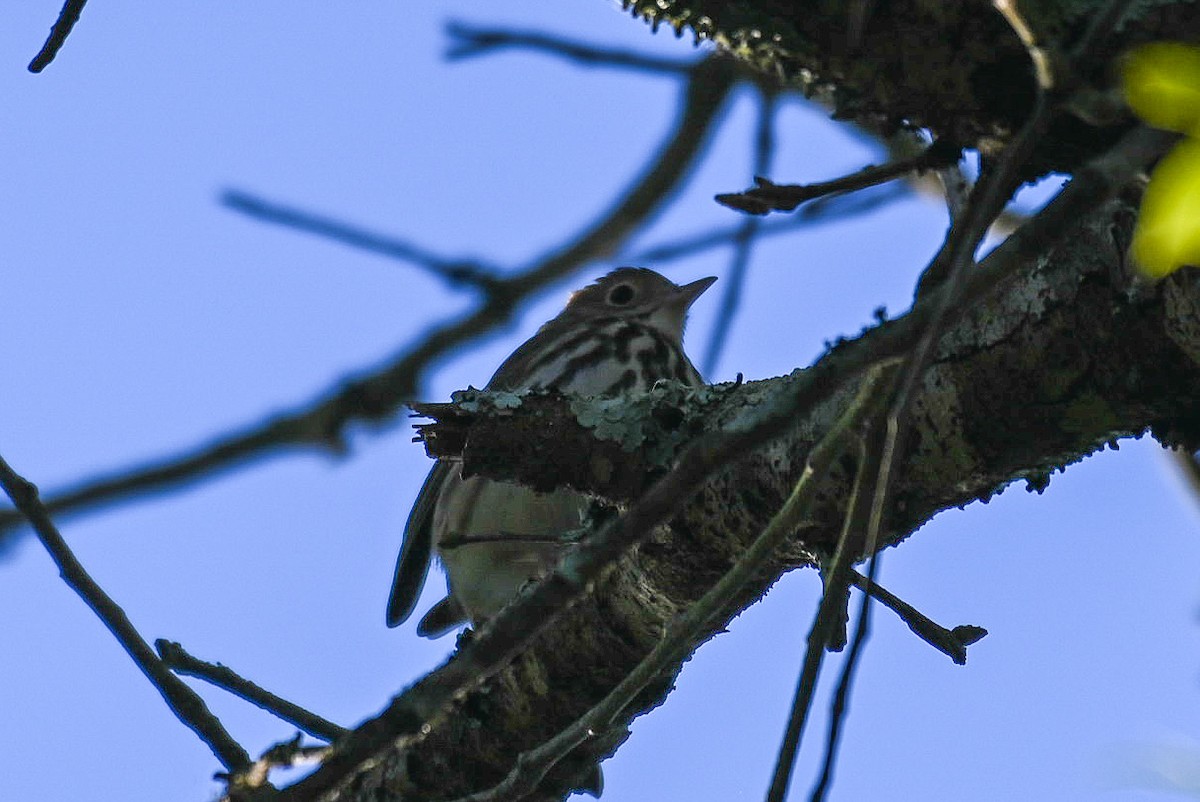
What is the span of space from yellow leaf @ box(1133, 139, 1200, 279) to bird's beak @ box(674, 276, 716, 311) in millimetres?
6975

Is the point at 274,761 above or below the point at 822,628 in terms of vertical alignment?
above

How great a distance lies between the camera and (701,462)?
2227 millimetres

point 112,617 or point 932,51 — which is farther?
point 112,617

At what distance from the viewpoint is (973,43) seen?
113 inches

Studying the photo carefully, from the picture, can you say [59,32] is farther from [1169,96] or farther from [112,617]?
[1169,96]

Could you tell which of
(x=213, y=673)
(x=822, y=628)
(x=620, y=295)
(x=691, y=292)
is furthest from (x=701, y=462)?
(x=620, y=295)

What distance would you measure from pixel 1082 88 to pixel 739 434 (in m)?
0.67

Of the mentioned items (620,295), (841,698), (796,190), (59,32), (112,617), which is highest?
(620,295)

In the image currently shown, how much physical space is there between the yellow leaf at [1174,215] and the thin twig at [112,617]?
2463 mm

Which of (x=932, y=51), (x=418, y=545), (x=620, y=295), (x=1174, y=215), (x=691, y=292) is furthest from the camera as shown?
(x=620, y=295)

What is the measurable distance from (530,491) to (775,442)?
3094mm

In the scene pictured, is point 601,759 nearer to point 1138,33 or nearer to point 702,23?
point 702,23

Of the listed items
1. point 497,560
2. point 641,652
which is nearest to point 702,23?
point 641,652

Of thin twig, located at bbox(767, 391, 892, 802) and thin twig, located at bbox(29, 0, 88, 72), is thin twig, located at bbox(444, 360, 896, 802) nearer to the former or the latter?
thin twig, located at bbox(767, 391, 892, 802)
